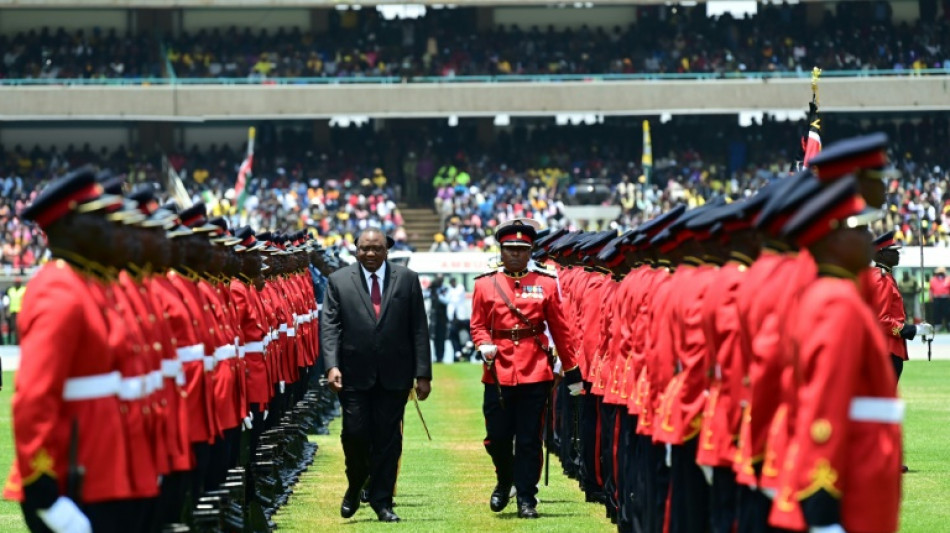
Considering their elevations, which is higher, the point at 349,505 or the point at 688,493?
the point at 688,493

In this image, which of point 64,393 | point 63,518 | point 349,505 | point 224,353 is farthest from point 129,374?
point 349,505

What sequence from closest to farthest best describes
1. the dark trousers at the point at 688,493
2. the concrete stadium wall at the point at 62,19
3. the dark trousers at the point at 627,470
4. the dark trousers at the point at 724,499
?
1. the dark trousers at the point at 724,499
2. the dark trousers at the point at 688,493
3. the dark trousers at the point at 627,470
4. the concrete stadium wall at the point at 62,19

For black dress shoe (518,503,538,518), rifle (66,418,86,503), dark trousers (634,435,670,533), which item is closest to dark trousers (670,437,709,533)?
dark trousers (634,435,670,533)

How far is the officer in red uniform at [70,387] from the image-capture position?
7.86 meters

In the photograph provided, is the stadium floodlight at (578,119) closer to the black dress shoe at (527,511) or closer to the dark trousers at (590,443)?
the dark trousers at (590,443)

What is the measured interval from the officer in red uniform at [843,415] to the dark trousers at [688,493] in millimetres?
3140

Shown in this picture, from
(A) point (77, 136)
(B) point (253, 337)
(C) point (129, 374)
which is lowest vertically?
(A) point (77, 136)

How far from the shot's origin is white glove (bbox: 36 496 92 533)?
784 cm

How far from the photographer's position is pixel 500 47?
68000 mm

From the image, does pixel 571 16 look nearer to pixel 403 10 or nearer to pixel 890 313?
pixel 403 10

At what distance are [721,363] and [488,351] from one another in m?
6.24

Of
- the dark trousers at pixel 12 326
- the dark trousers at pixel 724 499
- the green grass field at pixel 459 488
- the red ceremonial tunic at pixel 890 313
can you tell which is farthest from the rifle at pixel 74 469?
the dark trousers at pixel 12 326

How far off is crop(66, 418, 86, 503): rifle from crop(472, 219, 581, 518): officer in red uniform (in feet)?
25.2

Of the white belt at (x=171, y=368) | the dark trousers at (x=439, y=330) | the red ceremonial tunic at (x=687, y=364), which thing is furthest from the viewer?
the dark trousers at (x=439, y=330)
